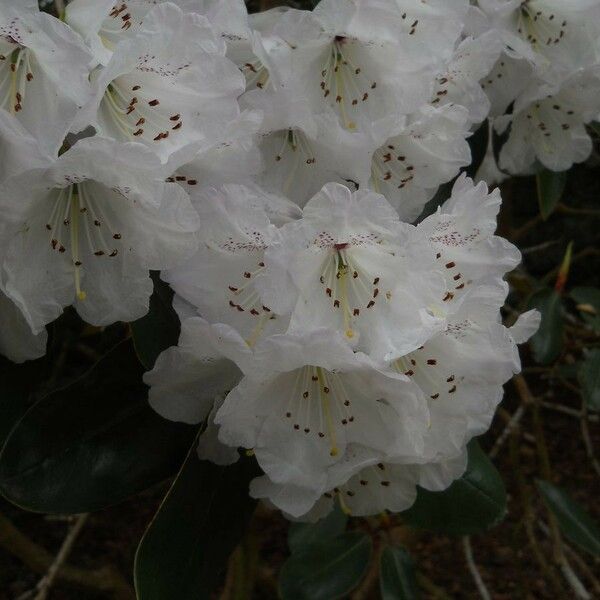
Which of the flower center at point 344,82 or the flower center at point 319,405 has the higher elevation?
the flower center at point 344,82

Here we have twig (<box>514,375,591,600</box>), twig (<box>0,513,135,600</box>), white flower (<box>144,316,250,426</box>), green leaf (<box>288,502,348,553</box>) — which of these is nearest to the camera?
white flower (<box>144,316,250,426</box>)

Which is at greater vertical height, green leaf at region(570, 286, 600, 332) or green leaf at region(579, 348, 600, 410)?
A: green leaf at region(570, 286, 600, 332)

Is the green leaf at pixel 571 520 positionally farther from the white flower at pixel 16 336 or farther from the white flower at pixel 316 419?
the white flower at pixel 16 336

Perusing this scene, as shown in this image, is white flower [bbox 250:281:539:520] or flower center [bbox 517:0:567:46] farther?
flower center [bbox 517:0:567:46]

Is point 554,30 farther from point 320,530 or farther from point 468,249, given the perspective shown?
point 320,530

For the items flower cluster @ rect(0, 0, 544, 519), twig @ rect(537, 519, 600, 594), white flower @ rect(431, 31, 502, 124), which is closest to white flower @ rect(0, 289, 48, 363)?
flower cluster @ rect(0, 0, 544, 519)

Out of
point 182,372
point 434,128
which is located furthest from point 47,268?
point 434,128

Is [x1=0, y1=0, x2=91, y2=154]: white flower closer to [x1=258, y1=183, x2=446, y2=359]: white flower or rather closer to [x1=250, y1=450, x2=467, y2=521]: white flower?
[x1=258, y1=183, x2=446, y2=359]: white flower

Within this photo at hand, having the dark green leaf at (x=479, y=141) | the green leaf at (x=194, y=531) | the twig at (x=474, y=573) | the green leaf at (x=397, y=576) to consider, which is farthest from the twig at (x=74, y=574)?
the dark green leaf at (x=479, y=141)

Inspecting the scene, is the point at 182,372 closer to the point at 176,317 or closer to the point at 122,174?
the point at 176,317
